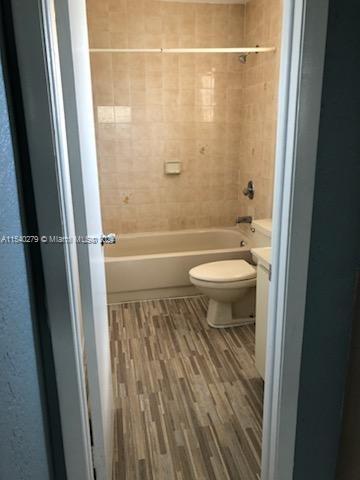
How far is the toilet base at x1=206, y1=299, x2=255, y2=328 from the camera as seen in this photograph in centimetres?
286

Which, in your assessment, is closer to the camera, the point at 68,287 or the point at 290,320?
the point at 68,287

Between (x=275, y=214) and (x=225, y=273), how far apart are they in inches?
60.5

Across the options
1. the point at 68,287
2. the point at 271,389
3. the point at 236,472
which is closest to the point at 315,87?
the point at 68,287

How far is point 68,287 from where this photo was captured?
1096 millimetres

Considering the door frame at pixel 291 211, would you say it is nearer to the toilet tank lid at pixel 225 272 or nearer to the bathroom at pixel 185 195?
the bathroom at pixel 185 195

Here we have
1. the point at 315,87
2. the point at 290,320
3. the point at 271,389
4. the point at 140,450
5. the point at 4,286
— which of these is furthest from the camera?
the point at 140,450

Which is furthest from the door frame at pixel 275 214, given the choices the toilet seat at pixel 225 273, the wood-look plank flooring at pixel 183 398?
the toilet seat at pixel 225 273

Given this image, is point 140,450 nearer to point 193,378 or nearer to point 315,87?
point 193,378

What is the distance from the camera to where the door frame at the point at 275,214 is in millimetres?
948

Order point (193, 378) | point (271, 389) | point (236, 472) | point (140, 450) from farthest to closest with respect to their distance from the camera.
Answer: point (193, 378) < point (140, 450) < point (236, 472) < point (271, 389)

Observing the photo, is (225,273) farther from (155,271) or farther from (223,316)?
(155,271)

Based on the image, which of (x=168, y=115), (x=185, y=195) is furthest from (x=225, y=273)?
(x=168, y=115)

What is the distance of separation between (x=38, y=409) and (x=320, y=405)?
0.93 m

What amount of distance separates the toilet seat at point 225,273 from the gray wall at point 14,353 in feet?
5.79
